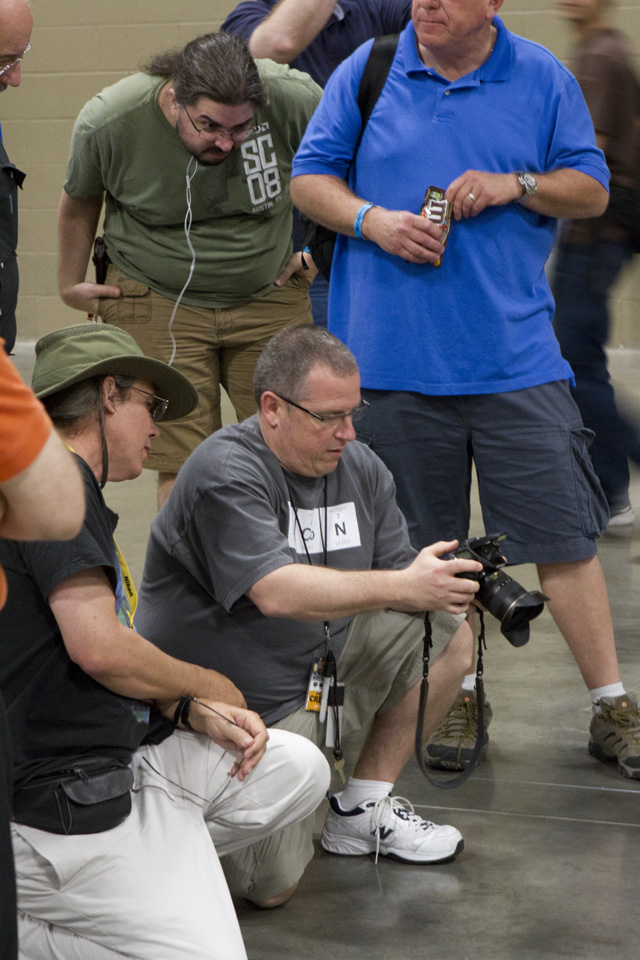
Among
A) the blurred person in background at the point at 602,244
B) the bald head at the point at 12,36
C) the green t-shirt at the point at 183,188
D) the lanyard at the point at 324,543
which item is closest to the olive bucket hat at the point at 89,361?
the lanyard at the point at 324,543

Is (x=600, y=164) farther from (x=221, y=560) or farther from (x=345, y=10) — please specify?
(x=345, y=10)

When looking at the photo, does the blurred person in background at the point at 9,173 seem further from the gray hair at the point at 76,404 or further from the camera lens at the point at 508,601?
the camera lens at the point at 508,601

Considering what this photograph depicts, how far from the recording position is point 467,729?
2.55 meters

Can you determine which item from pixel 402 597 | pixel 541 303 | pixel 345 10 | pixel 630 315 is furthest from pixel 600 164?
pixel 630 315

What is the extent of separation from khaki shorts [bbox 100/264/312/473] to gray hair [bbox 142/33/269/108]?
1.83ft

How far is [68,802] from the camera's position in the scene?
1.63 meters

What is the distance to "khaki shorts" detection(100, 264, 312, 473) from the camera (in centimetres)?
317

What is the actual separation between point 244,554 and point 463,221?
86 cm

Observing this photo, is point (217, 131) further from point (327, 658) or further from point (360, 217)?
Result: point (327, 658)

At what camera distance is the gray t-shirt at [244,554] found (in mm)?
1944

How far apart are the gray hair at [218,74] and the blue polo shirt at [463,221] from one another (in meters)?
0.41

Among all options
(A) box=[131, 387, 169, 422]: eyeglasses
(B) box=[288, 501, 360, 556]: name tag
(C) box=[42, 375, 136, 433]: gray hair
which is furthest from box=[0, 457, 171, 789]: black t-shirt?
(B) box=[288, 501, 360, 556]: name tag

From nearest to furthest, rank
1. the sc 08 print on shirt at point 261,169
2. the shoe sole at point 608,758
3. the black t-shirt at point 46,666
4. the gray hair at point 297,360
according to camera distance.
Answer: the black t-shirt at point 46,666
the gray hair at point 297,360
the shoe sole at point 608,758
the sc 08 print on shirt at point 261,169

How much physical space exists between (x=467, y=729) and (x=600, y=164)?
1.21 meters
